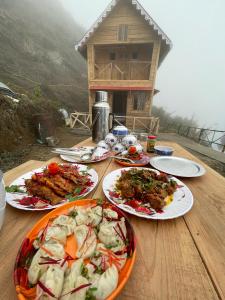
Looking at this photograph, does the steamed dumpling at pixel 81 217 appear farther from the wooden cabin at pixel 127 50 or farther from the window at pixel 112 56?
the window at pixel 112 56

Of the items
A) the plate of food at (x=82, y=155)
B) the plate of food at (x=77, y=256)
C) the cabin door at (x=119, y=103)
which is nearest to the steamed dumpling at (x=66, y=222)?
the plate of food at (x=77, y=256)

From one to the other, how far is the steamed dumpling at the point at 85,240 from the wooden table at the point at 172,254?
0.54 ft

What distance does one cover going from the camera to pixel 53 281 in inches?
16.3

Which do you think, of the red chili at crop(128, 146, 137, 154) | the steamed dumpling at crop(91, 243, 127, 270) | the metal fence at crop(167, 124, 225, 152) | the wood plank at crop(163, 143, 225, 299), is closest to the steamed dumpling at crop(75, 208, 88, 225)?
the steamed dumpling at crop(91, 243, 127, 270)

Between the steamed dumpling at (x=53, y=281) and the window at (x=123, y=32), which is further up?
the window at (x=123, y=32)

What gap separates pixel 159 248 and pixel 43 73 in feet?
61.6

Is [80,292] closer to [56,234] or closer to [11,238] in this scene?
[56,234]

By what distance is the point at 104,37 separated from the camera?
7777 mm

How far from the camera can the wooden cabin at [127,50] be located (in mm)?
7367

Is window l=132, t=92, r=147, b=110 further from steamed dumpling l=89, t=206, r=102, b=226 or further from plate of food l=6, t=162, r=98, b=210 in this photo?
steamed dumpling l=89, t=206, r=102, b=226

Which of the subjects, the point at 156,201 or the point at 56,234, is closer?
the point at 56,234

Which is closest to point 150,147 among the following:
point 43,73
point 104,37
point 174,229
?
point 174,229

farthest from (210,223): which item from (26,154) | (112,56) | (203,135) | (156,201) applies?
(203,135)

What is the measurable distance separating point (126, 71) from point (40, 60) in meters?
13.5
